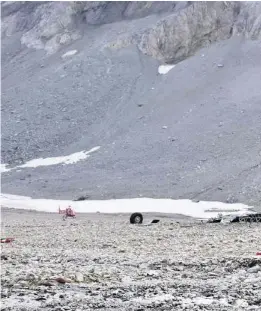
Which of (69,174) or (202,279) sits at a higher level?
(202,279)

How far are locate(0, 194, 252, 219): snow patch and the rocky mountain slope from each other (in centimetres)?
171

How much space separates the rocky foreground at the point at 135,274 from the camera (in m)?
7.99

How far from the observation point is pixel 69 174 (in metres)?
51.7

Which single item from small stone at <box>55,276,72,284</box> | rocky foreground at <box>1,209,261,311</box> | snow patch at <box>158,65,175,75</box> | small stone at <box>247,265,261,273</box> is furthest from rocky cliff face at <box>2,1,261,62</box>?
small stone at <box>55,276,72,284</box>

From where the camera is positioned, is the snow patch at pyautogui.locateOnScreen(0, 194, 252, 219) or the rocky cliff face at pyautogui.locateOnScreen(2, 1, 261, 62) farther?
the rocky cliff face at pyautogui.locateOnScreen(2, 1, 261, 62)

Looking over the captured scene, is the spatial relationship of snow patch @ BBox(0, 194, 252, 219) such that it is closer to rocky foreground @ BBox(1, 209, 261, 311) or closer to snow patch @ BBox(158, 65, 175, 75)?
rocky foreground @ BBox(1, 209, 261, 311)

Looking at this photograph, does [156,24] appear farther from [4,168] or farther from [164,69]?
[4,168]

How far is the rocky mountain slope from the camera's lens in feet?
156

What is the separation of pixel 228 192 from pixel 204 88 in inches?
934

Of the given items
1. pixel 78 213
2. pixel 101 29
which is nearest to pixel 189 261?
pixel 78 213

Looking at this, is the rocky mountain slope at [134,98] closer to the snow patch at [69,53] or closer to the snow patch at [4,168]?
the snow patch at [4,168]

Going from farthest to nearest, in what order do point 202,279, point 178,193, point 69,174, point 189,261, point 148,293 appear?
point 69,174, point 178,193, point 189,261, point 202,279, point 148,293

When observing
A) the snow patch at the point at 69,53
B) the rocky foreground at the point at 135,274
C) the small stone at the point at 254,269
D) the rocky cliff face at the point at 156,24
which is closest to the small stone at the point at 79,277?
the rocky foreground at the point at 135,274

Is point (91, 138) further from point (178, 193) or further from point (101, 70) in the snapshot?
point (178, 193)
